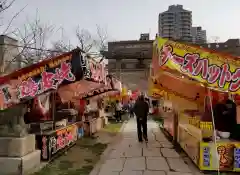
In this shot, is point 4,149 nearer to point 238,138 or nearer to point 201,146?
point 201,146

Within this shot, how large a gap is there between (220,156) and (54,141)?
4.70 meters

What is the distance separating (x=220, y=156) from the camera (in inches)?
305

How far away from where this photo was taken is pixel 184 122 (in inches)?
432

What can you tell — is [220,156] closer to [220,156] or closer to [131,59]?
[220,156]

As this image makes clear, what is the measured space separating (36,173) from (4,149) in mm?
948

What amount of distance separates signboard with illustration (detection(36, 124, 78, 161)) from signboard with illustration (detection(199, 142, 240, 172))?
4.12 m

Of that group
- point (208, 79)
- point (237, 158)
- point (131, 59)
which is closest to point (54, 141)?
point (208, 79)

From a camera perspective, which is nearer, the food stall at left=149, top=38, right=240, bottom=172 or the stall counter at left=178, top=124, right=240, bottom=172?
the food stall at left=149, top=38, right=240, bottom=172

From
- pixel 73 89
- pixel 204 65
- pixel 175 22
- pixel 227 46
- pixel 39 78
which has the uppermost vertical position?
pixel 175 22

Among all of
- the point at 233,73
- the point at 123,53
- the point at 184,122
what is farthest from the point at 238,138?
the point at 123,53

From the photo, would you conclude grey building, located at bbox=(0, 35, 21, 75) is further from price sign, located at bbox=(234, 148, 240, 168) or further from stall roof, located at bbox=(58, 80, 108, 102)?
price sign, located at bbox=(234, 148, 240, 168)

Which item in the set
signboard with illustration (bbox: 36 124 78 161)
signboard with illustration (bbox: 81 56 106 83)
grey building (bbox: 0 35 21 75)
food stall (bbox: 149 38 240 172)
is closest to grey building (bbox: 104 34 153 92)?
grey building (bbox: 0 35 21 75)

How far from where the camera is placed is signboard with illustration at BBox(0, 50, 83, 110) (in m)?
7.70

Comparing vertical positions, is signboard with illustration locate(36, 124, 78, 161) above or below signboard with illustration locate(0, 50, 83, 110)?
below
